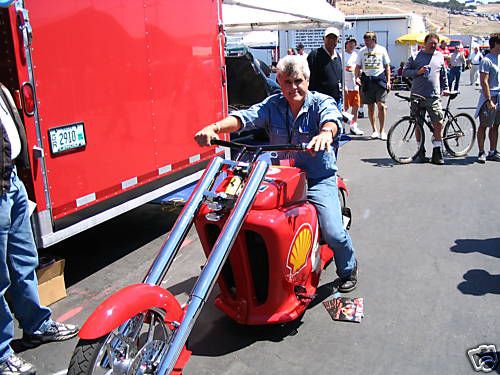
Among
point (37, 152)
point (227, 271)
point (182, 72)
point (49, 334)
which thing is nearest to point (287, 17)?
point (182, 72)

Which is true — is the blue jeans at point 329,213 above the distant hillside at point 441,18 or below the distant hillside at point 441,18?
below

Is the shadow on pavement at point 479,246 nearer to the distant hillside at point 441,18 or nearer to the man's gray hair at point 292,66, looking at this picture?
the man's gray hair at point 292,66

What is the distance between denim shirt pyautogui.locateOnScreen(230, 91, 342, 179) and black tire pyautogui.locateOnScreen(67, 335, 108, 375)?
6.54 feet

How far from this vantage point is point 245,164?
10.6 feet

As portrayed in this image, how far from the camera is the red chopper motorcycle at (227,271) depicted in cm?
243

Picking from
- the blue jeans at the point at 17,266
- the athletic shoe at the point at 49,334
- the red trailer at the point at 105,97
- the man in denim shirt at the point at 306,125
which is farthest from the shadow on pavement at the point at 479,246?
the blue jeans at the point at 17,266

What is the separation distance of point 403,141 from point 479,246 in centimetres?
374

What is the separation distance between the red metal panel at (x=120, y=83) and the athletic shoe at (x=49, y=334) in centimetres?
82

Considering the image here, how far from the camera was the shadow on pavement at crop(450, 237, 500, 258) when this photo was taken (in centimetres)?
493

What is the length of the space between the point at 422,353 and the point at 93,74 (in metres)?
3.20

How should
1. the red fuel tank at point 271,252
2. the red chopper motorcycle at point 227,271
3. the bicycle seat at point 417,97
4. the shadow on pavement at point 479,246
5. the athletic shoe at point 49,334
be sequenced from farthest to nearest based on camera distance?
the bicycle seat at point 417,97, the shadow on pavement at point 479,246, the athletic shoe at point 49,334, the red fuel tank at point 271,252, the red chopper motorcycle at point 227,271

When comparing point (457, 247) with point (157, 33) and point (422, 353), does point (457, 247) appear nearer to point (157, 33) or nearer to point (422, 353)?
point (422, 353)

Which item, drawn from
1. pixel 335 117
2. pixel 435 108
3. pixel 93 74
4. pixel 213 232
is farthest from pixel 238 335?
pixel 435 108

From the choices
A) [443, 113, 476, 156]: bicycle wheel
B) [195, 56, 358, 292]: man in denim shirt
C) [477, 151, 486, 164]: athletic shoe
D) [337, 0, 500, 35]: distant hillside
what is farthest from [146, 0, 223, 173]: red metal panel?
[337, 0, 500, 35]: distant hillside
